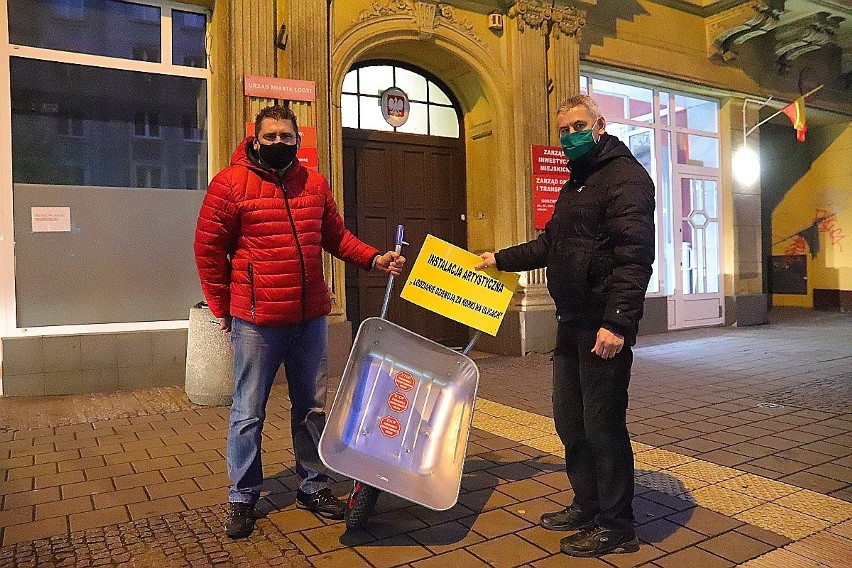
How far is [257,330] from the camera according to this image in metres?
3.26

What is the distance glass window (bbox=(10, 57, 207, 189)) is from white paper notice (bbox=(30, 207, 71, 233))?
270mm

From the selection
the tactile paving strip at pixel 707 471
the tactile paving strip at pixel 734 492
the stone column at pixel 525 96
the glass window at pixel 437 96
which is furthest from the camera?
the glass window at pixel 437 96

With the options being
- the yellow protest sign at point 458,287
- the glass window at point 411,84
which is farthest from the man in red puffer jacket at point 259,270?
the glass window at point 411,84

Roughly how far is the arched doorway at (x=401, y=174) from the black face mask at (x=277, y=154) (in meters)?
5.25

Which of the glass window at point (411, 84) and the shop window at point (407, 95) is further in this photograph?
the glass window at point (411, 84)

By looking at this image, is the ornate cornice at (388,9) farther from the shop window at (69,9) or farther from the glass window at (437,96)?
the shop window at (69,9)

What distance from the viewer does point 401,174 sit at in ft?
29.5

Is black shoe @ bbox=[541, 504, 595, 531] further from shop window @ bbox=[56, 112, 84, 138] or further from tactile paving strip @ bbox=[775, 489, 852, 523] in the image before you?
shop window @ bbox=[56, 112, 84, 138]

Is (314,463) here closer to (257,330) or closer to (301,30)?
(257,330)

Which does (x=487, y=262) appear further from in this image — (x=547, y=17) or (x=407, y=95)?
(x=547, y=17)

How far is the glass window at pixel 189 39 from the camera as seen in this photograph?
720 cm

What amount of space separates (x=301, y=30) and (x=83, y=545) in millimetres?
5658

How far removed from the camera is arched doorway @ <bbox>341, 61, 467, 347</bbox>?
28.3ft

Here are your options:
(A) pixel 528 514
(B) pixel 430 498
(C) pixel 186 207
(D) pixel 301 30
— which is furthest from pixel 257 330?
(D) pixel 301 30
